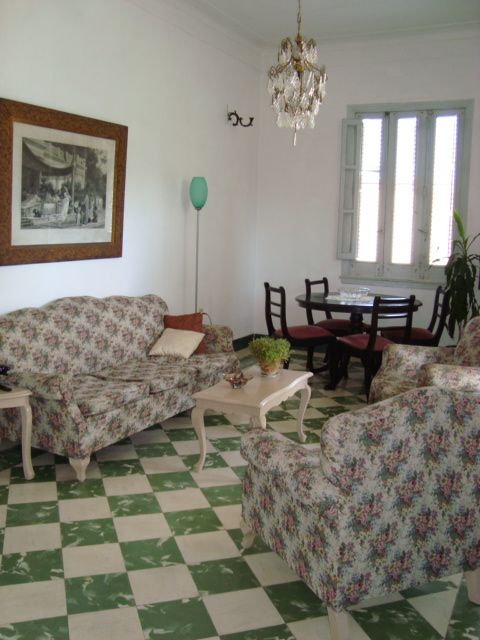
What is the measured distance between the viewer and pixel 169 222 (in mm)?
6648

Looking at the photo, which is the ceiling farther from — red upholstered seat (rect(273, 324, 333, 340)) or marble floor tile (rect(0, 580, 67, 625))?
marble floor tile (rect(0, 580, 67, 625))

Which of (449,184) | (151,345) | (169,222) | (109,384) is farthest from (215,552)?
Answer: (449,184)

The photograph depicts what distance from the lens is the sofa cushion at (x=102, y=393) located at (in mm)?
4297

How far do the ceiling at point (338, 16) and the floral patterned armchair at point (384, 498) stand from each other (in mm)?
5041

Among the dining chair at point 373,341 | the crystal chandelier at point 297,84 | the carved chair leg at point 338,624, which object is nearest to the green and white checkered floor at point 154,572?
the carved chair leg at point 338,624

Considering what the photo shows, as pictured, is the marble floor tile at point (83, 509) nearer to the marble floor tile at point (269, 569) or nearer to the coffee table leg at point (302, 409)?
the marble floor tile at point (269, 569)

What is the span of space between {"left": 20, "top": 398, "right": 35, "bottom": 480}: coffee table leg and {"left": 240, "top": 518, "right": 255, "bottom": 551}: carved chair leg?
1.52m

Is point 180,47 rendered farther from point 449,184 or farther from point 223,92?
point 449,184

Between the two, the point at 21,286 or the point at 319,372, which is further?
the point at 319,372

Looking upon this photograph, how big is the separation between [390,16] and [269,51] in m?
1.75

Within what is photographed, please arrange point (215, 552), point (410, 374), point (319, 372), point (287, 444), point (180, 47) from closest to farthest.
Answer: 1. point (287, 444)
2. point (215, 552)
3. point (410, 374)
4. point (180, 47)
5. point (319, 372)

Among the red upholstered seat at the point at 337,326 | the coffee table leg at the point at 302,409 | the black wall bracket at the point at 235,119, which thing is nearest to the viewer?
the coffee table leg at the point at 302,409

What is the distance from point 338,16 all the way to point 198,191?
88.3 inches

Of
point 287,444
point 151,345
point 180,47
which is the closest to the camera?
point 287,444
